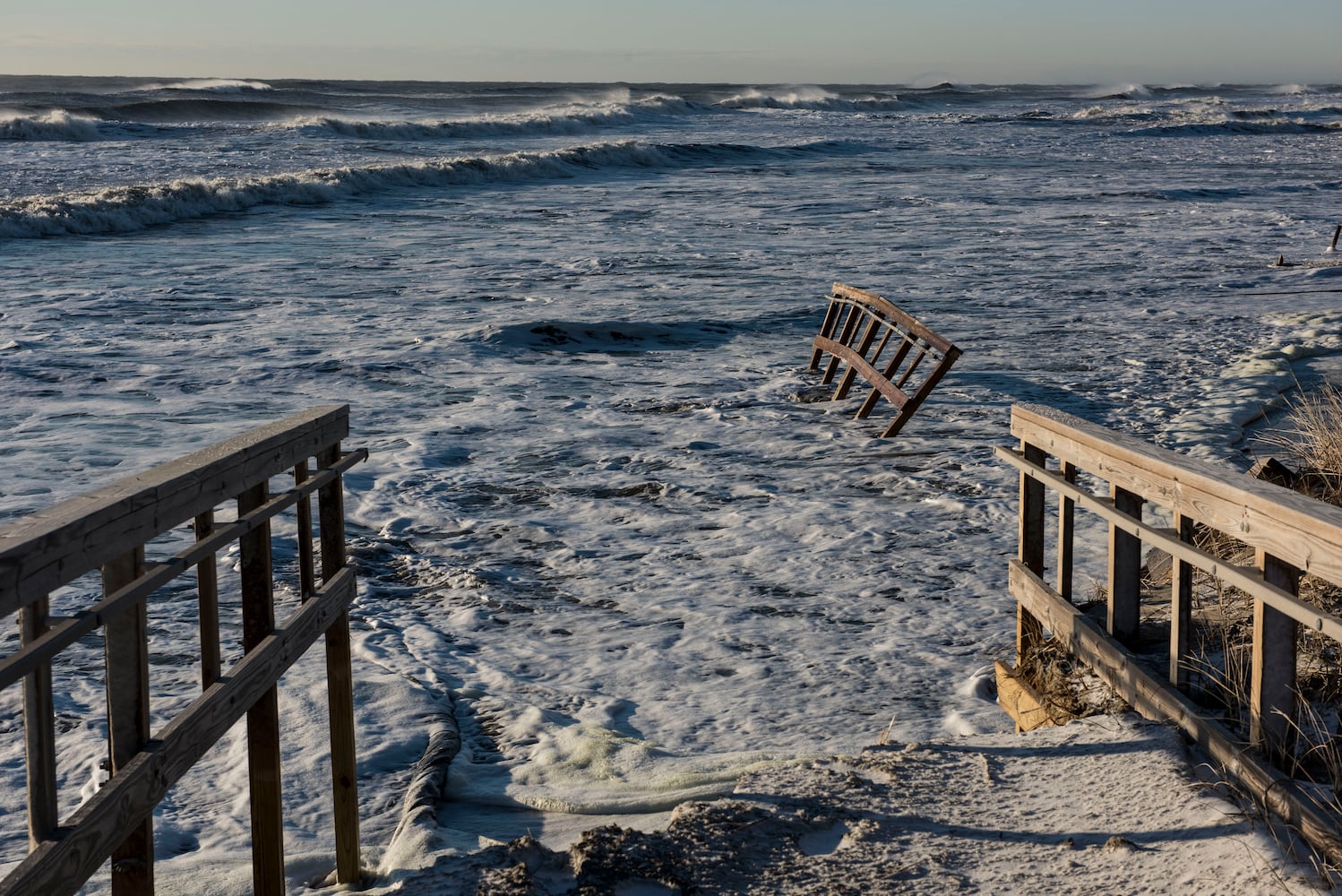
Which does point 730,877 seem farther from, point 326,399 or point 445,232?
point 445,232

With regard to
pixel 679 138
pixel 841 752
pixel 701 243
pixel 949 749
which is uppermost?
pixel 679 138

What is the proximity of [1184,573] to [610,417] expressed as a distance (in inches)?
278

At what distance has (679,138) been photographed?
156 ft

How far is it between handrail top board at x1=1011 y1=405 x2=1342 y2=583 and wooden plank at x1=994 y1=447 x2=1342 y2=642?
0.28 ft

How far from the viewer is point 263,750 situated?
326cm

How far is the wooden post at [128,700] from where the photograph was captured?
229 centimetres

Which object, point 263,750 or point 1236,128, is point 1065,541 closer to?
point 263,750

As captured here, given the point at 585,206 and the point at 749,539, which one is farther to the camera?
the point at 585,206

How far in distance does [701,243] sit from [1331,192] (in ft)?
57.0

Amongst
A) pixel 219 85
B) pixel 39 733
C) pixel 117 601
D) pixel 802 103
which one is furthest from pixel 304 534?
pixel 219 85

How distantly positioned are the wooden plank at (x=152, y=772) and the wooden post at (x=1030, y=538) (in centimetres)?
270

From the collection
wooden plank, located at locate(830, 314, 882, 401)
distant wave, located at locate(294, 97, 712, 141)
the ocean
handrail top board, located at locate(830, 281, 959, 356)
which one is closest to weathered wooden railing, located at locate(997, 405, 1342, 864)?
the ocean

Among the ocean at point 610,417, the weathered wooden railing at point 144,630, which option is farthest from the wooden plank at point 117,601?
the ocean at point 610,417

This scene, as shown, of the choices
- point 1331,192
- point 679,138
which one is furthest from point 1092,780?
point 679,138
